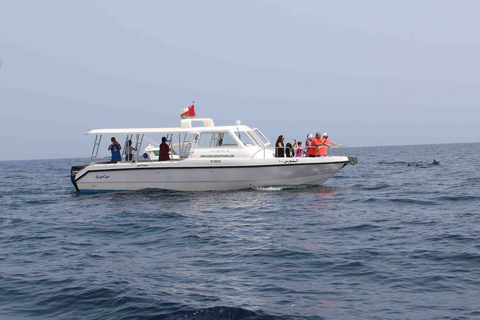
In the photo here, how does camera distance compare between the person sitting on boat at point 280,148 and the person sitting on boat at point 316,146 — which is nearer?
the person sitting on boat at point 280,148

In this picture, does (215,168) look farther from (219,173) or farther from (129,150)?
(129,150)

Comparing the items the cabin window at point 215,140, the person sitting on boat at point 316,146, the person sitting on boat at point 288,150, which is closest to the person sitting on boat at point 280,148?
the person sitting on boat at point 288,150

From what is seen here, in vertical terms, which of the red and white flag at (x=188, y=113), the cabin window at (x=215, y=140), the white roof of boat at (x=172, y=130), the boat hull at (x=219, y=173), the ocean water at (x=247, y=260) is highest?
the red and white flag at (x=188, y=113)

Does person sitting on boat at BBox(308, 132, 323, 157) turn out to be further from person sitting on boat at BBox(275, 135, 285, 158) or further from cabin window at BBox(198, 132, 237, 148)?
cabin window at BBox(198, 132, 237, 148)

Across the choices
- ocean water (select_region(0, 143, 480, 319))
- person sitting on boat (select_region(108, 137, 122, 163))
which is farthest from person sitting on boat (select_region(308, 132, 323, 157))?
person sitting on boat (select_region(108, 137, 122, 163))

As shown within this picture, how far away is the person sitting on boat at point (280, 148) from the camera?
18688mm

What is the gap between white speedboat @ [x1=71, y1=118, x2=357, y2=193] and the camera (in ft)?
60.0

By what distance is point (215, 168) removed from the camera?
18.4 m

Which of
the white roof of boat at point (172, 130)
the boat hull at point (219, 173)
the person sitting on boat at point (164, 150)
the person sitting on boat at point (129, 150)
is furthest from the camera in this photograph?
the person sitting on boat at point (129, 150)

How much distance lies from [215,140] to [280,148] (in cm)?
246

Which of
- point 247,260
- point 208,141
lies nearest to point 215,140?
point 208,141

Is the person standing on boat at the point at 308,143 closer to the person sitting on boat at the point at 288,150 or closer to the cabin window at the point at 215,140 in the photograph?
the person sitting on boat at the point at 288,150

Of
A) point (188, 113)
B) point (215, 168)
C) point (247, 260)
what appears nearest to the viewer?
point (247, 260)

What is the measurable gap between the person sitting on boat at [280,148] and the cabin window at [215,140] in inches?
62.2
